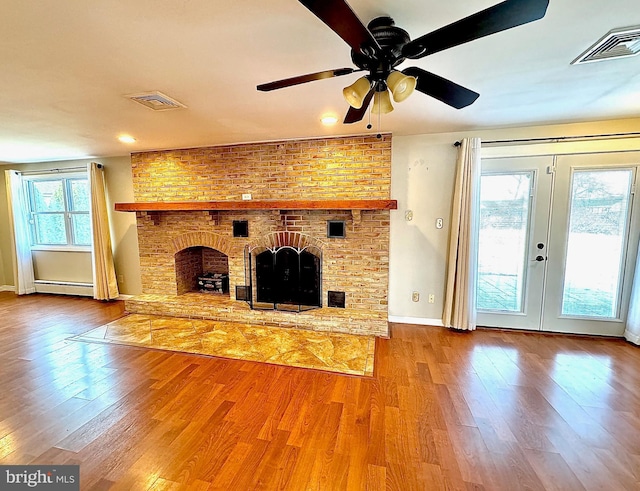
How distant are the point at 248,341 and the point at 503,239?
10.5ft

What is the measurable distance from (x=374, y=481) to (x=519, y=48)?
2523 mm

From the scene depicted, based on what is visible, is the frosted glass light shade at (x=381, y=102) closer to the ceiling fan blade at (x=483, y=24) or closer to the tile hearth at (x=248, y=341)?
the ceiling fan blade at (x=483, y=24)

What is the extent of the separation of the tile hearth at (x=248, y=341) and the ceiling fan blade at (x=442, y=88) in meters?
2.19

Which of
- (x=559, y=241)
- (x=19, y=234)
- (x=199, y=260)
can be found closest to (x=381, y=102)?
(x=559, y=241)

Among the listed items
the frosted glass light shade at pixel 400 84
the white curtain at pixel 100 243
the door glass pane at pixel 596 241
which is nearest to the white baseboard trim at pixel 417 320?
the door glass pane at pixel 596 241

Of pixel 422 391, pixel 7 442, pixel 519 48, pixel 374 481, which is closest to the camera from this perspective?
pixel 374 481

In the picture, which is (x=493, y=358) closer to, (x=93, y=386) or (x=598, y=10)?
(x=598, y=10)

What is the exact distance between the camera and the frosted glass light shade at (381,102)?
152cm

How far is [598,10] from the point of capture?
1293mm

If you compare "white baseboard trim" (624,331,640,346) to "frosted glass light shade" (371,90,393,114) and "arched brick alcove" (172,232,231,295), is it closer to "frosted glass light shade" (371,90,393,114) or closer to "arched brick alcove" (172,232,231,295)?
"frosted glass light shade" (371,90,393,114)

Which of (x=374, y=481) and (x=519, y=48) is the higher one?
(x=519, y=48)

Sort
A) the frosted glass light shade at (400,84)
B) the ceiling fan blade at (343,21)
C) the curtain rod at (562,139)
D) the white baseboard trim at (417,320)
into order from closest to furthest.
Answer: the ceiling fan blade at (343,21) → the frosted glass light shade at (400,84) → the curtain rod at (562,139) → the white baseboard trim at (417,320)

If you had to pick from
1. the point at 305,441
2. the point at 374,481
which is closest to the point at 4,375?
the point at 305,441
